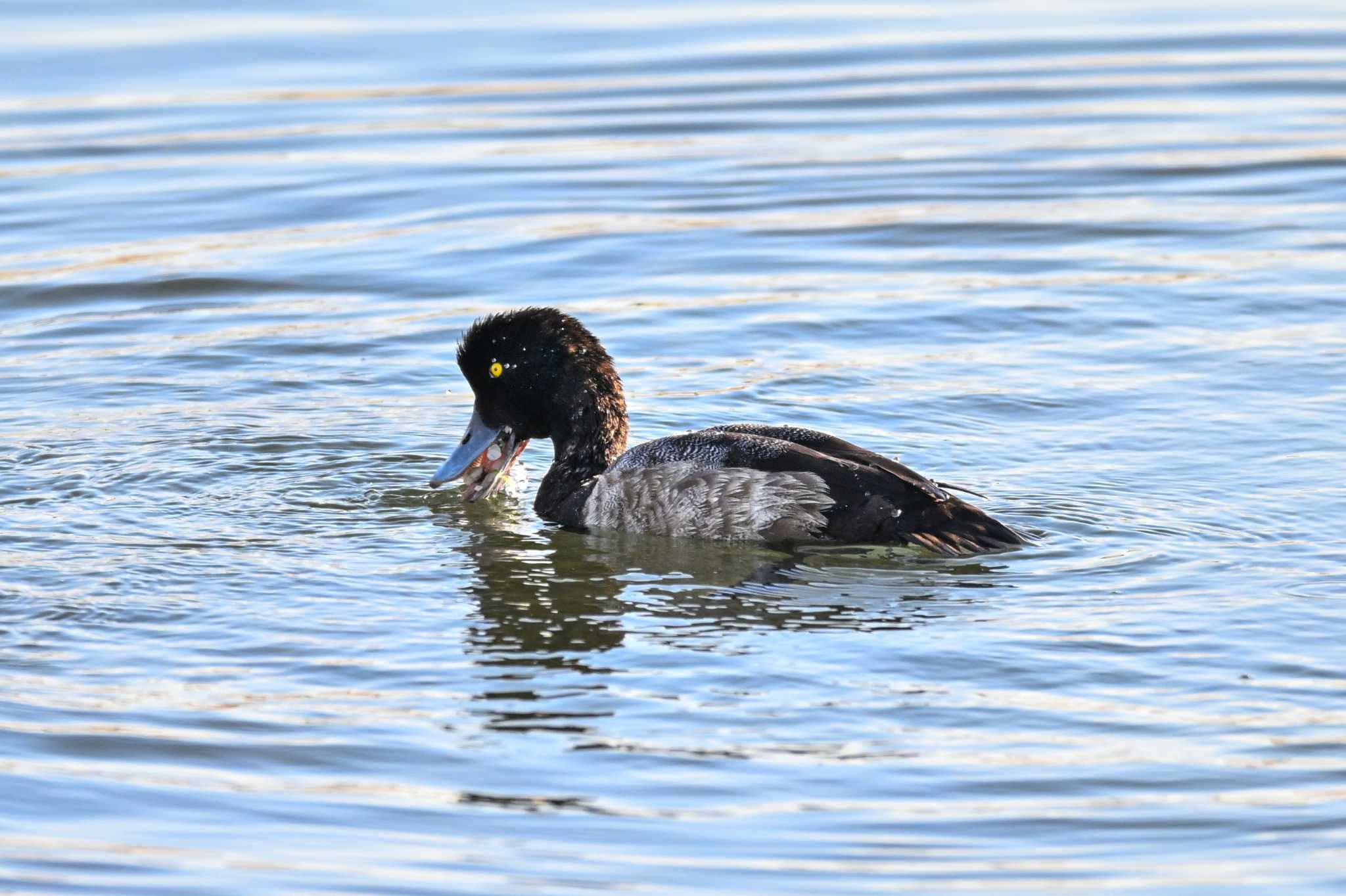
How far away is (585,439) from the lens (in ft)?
34.3

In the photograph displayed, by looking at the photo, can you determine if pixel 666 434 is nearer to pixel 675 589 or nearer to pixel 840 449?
pixel 840 449

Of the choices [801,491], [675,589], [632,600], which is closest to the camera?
[632,600]

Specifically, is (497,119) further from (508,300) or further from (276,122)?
(508,300)

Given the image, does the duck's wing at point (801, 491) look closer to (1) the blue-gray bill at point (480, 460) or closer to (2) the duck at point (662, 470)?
(2) the duck at point (662, 470)

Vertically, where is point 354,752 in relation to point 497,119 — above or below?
below

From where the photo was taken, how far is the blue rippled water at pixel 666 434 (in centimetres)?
675

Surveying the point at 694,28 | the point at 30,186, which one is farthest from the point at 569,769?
the point at 694,28

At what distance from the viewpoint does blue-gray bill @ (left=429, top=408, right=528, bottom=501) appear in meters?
10.5

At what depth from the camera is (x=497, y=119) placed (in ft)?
65.0

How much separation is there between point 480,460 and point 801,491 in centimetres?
203

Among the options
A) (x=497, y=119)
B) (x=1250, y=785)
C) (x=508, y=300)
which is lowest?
(x=1250, y=785)

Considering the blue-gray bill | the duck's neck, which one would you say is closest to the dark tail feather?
the duck's neck

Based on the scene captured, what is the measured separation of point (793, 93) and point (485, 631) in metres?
12.9

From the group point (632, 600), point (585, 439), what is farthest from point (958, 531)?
point (585, 439)
